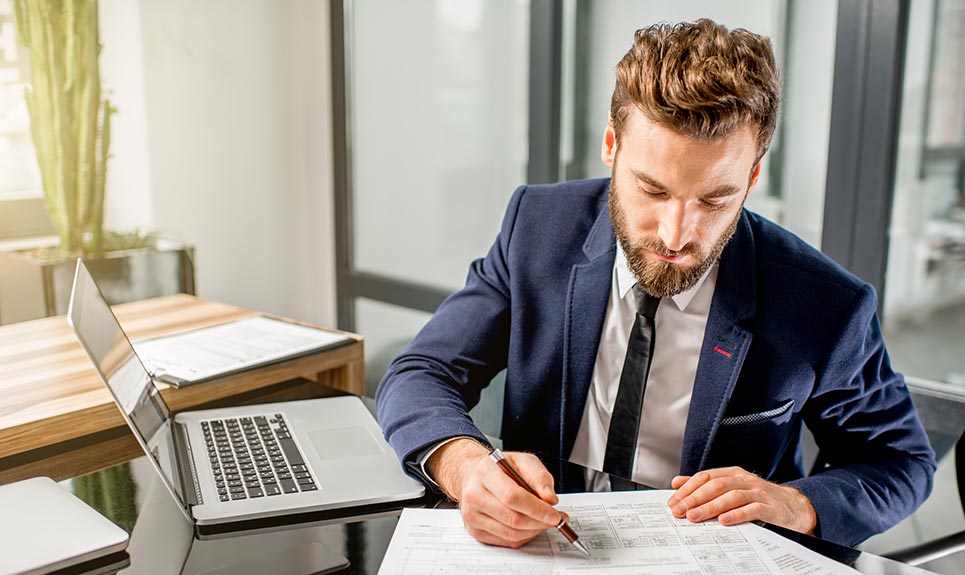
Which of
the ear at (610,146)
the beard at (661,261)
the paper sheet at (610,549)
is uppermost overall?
the ear at (610,146)

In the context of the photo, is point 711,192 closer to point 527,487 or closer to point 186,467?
point 527,487

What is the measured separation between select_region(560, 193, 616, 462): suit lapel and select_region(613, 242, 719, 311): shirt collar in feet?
0.06

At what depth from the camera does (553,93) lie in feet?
8.91

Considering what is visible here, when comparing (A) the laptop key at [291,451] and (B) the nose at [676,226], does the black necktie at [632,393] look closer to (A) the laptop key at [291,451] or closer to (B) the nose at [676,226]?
(B) the nose at [676,226]

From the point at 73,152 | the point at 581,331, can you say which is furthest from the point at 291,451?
the point at 73,152

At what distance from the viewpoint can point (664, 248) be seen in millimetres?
1193

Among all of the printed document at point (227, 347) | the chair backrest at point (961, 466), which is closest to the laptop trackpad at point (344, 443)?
the printed document at point (227, 347)

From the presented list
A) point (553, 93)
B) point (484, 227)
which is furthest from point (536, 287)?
point (484, 227)

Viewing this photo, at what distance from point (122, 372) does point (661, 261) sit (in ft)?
2.40

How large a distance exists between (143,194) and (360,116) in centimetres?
87

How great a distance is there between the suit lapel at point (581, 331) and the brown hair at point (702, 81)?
0.27 meters

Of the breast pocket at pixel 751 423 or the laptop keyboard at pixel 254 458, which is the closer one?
the laptop keyboard at pixel 254 458

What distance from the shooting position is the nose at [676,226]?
1159 mm

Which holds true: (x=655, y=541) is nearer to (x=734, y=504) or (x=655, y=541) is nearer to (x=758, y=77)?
(x=734, y=504)
